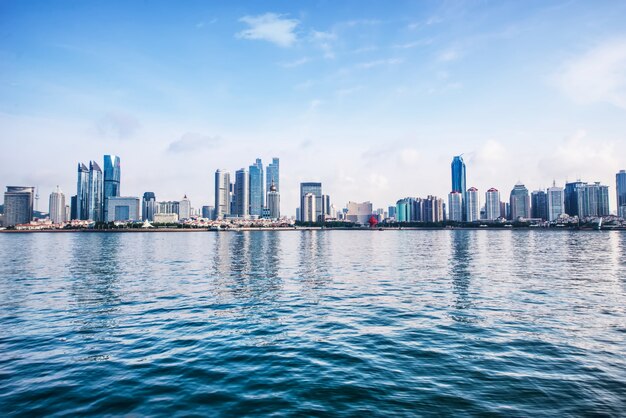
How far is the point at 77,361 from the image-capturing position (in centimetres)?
1950

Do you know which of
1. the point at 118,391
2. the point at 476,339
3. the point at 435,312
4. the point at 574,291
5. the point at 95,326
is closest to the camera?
the point at 118,391

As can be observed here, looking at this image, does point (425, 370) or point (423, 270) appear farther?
point (423, 270)

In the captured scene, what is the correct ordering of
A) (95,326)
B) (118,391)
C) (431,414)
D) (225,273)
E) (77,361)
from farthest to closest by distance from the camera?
(225,273)
(95,326)
(77,361)
(118,391)
(431,414)

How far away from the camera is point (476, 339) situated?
22.6 metres

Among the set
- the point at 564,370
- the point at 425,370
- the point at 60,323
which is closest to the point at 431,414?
the point at 425,370

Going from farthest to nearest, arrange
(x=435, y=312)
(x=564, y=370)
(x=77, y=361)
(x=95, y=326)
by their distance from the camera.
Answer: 1. (x=435, y=312)
2. (x=95, y=326)
3. (x=77, y=361)
4. (x=564, y=370)

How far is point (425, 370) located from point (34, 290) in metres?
43.3

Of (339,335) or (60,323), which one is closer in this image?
(339,335)

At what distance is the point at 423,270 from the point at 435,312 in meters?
29.3

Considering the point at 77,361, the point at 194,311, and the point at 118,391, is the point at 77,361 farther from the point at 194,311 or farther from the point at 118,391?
the point at 194,311

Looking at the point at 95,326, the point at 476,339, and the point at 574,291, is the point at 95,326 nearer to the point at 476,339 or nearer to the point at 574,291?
the point at 476,339

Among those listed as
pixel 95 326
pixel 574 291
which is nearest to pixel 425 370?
pixel 95 326

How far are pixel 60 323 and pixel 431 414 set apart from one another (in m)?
26.6

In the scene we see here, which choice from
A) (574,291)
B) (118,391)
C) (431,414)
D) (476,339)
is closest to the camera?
(431,414)
